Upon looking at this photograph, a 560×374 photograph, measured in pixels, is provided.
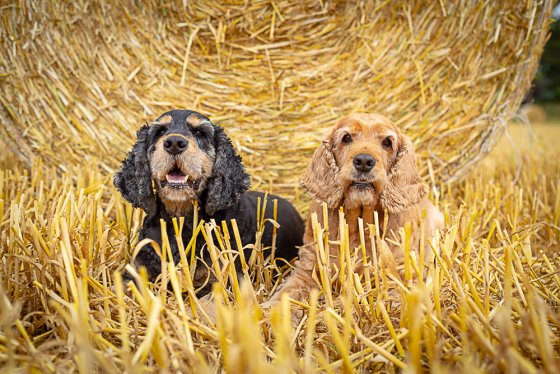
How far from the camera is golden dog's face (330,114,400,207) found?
8.64ft

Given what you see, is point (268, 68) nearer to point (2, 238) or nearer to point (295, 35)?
point (295, 35)

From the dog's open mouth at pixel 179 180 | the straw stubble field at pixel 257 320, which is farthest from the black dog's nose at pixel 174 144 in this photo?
the straw stubble field at pixel 257 320

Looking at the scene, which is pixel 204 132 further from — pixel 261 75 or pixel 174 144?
pixel 261 75

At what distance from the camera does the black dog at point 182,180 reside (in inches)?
105

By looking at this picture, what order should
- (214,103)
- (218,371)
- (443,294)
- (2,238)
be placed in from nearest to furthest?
(218,371)
(443,294)
(2,238)
(214,103)

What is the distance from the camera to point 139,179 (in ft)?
9.04

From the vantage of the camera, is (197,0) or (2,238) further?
(197,0)

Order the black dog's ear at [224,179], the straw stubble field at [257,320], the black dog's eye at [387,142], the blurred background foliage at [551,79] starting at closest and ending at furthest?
the straw stubble field at [257,320] < the black dog's ear at [224,179] < the black dog's eye at [387,142] < the blurred background foliage at [551,79]

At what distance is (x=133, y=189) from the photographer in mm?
2787

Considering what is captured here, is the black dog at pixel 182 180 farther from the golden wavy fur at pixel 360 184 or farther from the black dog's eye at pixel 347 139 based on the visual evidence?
the black dog's eye at pixel 347 139

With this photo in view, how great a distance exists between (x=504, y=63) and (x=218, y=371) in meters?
3.19

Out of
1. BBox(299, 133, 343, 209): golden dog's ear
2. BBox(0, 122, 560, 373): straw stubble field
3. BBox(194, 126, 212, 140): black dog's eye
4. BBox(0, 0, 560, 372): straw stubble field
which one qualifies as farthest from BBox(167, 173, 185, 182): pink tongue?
BBox(0, 0, 560, 372): straw stubble field

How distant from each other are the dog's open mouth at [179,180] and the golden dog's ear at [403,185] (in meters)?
1.00

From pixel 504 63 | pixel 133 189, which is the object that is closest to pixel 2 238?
pixel 133 189
